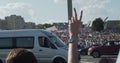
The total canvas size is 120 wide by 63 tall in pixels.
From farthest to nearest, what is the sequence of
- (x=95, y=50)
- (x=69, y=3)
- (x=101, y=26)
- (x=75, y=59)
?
(x=101, y=26) < (x=95, y=50) < (x=69, y=3) < (x=75, y=59)

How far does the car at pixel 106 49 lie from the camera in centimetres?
3692

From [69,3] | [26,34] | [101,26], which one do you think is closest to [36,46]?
[26,34]

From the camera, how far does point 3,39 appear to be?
22469 millimetres

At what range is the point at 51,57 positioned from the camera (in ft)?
72.6

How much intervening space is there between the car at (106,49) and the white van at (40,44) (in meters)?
15.1

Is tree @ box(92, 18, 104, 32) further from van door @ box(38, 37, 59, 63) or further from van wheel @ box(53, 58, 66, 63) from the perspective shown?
van wheel @ box(53, 58, 66, 63)

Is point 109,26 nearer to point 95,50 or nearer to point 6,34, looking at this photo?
point 95,50

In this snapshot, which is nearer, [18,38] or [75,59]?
[75,59]

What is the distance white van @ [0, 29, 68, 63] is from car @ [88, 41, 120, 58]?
15061 millimetres

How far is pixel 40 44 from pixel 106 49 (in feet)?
51.9

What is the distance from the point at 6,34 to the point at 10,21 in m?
93.6

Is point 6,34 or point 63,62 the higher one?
point 6,34

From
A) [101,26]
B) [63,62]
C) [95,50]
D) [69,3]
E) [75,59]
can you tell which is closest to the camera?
[75,59]

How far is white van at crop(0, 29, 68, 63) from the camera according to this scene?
21891mm
